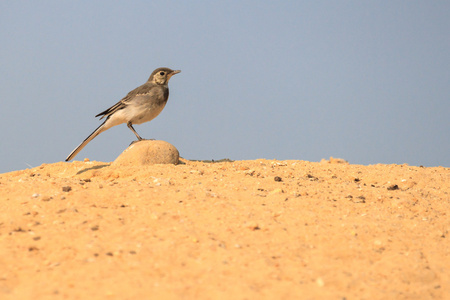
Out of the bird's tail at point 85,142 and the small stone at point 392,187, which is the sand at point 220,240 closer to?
the small stone at point 392,187

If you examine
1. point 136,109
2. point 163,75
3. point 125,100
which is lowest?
point 136,109

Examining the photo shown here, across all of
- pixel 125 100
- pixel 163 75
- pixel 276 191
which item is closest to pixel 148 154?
pixel 125 100

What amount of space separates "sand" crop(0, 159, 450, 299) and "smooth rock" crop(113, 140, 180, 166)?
182 centimetres

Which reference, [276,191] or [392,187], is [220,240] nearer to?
[276,191]

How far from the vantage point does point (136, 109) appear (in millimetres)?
10812

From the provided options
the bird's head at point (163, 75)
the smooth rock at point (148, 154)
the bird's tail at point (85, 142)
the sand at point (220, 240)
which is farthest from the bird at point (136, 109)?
the sand at point (220, 240)

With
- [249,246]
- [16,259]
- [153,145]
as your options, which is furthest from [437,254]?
[153,145]

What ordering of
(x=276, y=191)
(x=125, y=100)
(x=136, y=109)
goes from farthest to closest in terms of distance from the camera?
1. (x=125, y=100)
2. (x=136, y=109)
3. (x=276, y=191)

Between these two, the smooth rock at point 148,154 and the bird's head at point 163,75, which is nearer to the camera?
the smooth rock at point 148,154

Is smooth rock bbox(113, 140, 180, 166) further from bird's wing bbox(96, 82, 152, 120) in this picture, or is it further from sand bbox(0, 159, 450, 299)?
sand bbox(0, 159, 450, 299)

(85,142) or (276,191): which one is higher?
(85,142)

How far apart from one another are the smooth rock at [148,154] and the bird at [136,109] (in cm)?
79

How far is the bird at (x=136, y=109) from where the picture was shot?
35.6ft

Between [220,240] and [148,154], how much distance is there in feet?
17.0
